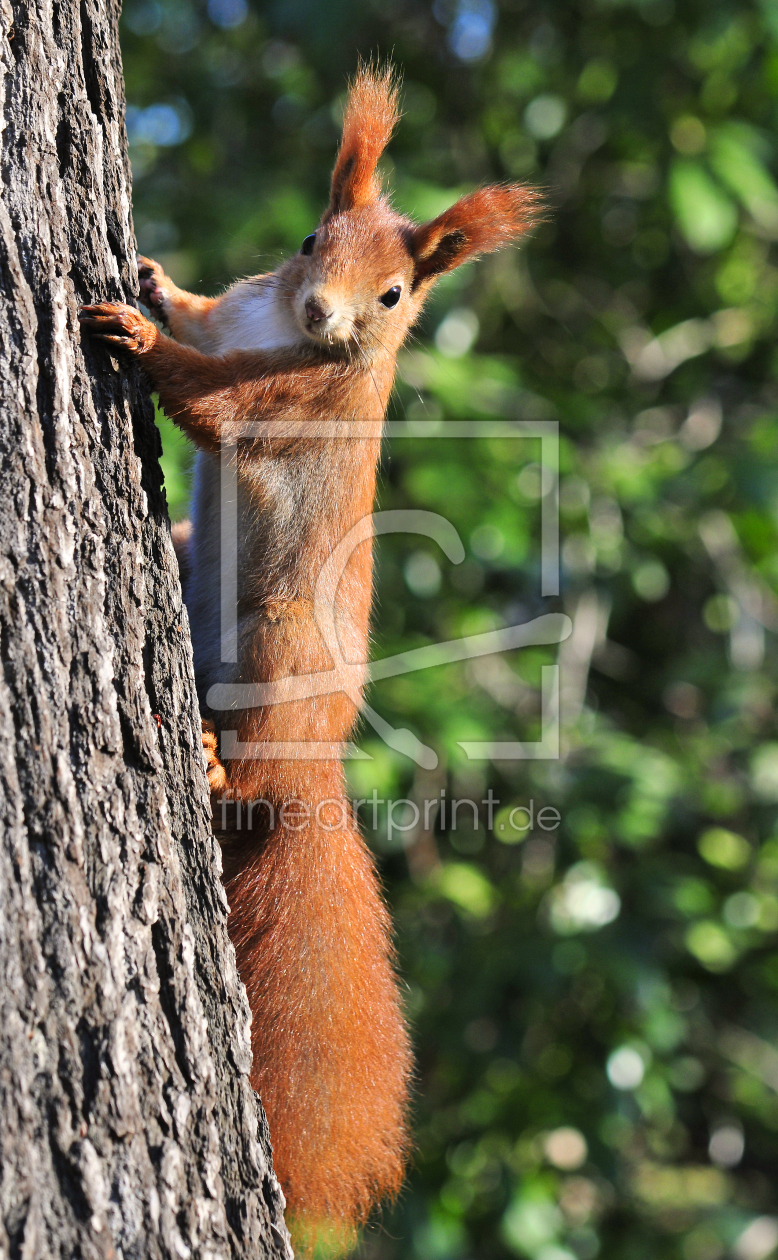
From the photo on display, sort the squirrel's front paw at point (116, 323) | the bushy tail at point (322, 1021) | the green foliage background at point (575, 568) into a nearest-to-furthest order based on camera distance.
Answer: the squirrel's front paw at point (116, 323) → the bushy tail at point (322, 1021) → the green foliage background at point (575, 568)

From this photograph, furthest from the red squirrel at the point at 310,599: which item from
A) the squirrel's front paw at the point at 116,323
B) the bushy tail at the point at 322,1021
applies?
the squirrel's front paw at the point at 116,323

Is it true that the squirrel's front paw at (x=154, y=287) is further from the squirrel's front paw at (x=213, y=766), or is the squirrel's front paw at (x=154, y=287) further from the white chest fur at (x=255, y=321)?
the squirrel's front paw at (x=213, y=766)

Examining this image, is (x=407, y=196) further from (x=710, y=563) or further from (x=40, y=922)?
(x=40, y=922)

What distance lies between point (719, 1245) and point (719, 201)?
3428mm

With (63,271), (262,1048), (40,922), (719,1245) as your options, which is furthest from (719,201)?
(719,1245)

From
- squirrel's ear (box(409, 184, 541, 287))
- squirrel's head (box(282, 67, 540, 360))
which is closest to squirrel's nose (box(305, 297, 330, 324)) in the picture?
squirrel's head (box(282, 67, 540, 360))

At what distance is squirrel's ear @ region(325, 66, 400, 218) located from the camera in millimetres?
2363

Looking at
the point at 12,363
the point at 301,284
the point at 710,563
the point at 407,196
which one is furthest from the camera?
the point at 710,563

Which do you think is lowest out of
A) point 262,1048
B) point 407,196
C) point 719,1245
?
point 719,1245

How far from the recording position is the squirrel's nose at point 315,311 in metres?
2.15

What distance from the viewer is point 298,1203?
1.86 metres

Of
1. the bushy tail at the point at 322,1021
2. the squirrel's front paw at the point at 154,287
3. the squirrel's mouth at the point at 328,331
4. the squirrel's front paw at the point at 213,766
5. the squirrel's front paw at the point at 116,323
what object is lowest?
the bushy tail at the point at 322,1021

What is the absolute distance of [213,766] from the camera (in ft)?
6.41
